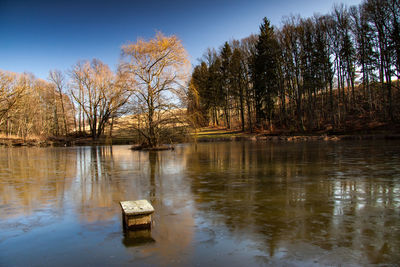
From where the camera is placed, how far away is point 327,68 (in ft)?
134

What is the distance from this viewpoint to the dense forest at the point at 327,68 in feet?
117

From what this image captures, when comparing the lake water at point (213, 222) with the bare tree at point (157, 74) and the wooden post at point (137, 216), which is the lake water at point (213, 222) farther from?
the bare tree at point (157, 74)

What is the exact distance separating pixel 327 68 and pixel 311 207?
126 feet

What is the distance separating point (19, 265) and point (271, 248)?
361 centimetres

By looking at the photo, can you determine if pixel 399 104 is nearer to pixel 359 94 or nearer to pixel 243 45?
pixel 359 94

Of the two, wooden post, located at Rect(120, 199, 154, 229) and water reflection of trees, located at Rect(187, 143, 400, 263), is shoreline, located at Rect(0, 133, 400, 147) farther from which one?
wooden post, located at Rect(120, 199, 154, 229)

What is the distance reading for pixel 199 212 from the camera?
6602mm

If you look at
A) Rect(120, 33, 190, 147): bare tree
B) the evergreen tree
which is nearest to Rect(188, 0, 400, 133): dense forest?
the evergreen tree

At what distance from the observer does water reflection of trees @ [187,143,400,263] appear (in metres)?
4.80

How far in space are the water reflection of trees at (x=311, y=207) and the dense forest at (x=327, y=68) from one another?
74.4 ft

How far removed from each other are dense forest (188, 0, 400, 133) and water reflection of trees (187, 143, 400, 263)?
74.4 feet

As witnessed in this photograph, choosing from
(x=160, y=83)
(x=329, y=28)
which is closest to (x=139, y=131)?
(x=160, y=83)

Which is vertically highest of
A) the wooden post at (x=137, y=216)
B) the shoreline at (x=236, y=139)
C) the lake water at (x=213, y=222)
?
the shoreline at (x=236, y=139)

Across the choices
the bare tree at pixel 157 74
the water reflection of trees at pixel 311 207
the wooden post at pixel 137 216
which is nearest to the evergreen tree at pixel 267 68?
the bare tree at pixel 157 74
